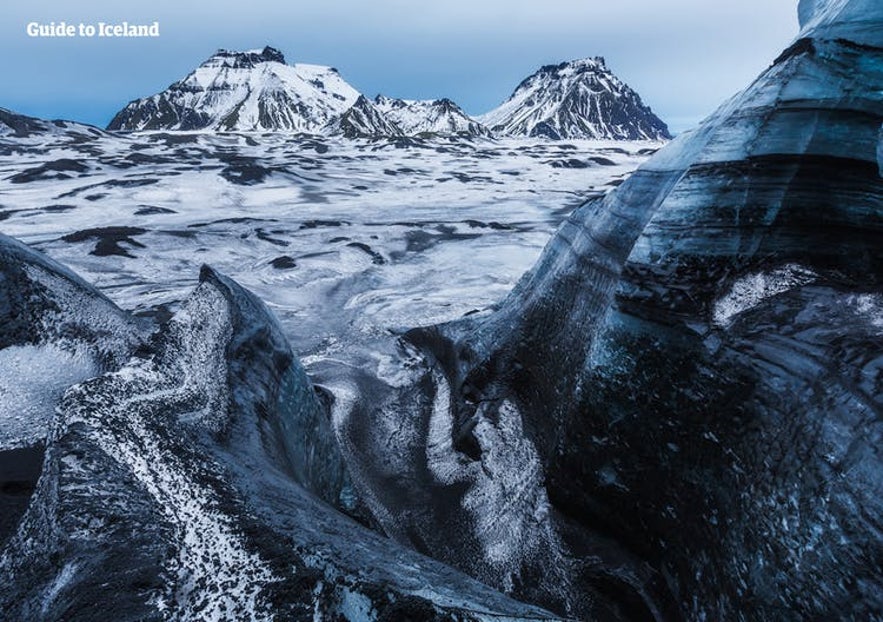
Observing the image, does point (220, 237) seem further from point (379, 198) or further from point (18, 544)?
point (18, 544)

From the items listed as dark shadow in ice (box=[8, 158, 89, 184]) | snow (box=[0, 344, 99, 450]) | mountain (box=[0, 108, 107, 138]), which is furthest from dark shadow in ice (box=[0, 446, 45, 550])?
mountain (box=[0, 108, 107, 138])

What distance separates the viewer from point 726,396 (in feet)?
9.78

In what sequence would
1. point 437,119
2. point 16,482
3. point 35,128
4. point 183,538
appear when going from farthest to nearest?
point 437,119 < point 35,128 < point 16,482 < point 183,538

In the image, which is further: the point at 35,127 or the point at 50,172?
the point at 35,127

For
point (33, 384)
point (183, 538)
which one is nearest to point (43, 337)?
point (33, 384)

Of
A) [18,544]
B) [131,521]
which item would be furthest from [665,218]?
[18,544]

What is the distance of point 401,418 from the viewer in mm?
6133

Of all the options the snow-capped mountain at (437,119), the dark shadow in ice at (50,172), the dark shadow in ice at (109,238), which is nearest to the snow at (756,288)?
the dark shadow in ice at (109,238)

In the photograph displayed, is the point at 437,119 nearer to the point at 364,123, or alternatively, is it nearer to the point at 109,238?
the point at 364,123

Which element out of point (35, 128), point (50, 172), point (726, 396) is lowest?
point (35, 128)

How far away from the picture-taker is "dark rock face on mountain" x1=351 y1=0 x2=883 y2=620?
2.39 meters

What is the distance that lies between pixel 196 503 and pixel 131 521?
0.81 feet

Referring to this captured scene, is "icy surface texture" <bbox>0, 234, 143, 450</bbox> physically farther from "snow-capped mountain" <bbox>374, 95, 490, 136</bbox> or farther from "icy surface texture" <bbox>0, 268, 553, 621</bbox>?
"snow-capped mountain" <bbox>374, 95, 490, 136</bbox>

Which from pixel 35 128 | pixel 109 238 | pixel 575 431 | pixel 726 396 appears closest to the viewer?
pixel 726 396
